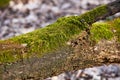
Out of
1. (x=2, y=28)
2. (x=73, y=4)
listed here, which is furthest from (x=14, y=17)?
(x=73, y=4)

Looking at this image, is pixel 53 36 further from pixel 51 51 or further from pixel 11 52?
pixel 11 52

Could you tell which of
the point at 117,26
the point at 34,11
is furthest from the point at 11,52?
the point at 34,11

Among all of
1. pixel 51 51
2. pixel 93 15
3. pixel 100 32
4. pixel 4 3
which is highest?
pixel 4 3

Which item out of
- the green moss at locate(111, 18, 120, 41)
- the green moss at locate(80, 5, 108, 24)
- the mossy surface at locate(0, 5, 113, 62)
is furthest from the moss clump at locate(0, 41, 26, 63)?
the green moss at locate(111, 18, 120, 41)

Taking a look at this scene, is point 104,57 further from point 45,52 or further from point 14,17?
point 14,17

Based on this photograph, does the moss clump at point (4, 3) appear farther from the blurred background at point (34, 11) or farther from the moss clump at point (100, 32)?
the moss clump at point (100, 32)

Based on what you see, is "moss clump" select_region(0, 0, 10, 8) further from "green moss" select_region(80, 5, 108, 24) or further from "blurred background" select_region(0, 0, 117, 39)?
"green moss" select_region(80, 5, 108, 24)
